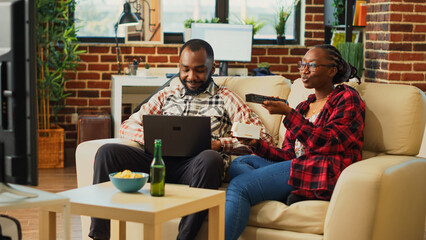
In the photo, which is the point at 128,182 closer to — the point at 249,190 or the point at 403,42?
the point at 249,190

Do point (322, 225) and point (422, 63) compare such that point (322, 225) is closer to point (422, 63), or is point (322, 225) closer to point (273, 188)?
point (273, 188)

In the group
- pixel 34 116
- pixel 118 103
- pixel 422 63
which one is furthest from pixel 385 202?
pixel 118 103

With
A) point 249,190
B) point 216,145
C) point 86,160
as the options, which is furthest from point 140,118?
point 249,190

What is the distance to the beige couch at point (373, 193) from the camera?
2.46m

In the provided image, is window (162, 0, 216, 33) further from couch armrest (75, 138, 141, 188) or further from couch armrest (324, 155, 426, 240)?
couch armrest (324, 155, 426, 240)

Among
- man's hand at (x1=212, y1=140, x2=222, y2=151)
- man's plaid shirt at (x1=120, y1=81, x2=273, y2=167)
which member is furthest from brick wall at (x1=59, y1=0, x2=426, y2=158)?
man's hand at (x1=212, y1=140, x2=222, y2=151)

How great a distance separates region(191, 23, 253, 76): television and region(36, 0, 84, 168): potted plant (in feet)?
3.56

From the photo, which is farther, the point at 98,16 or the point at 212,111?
the point at 98,16

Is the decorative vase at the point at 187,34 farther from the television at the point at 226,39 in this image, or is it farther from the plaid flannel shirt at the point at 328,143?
the plaid flannel shirt at the point at 328,143

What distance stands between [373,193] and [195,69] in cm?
115

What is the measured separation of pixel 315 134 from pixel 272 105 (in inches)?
8.4

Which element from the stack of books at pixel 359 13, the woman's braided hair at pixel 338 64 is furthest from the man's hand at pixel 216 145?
the stack of books at pixel 359 13

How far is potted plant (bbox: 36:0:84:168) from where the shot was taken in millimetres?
5449

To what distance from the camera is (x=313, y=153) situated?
9.02ft
